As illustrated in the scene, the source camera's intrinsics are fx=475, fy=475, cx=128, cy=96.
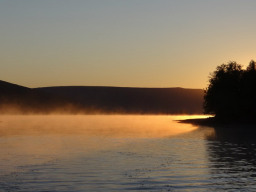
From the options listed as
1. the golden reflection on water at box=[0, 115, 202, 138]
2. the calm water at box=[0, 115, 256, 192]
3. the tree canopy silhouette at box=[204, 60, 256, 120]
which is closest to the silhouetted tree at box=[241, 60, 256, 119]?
the tree canopy silhouette at box=[204, 60, 256, 120]

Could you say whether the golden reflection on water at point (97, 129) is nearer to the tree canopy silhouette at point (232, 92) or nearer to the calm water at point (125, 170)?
the tree canopy silhouette at point (232, 92)

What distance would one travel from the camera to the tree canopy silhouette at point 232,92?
118m

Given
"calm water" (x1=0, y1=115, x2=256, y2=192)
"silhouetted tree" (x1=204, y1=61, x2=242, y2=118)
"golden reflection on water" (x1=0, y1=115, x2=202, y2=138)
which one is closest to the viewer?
"calm water" (x1=0, y1=115, x2=256, y2=192)

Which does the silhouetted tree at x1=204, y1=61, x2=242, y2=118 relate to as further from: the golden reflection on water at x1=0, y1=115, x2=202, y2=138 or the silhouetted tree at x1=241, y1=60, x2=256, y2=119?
the golden reflection on water at x1=0, y1=115, x2=202, y2=138

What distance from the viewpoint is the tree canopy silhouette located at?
118 metres

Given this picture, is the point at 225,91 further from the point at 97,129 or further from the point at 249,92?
the point at 97,129

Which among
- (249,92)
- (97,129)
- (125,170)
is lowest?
(125,170)

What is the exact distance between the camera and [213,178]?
29.7 m

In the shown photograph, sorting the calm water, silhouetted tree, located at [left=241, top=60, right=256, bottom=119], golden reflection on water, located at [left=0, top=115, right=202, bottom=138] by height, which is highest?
silhouetted tree, located at [left=241, top=60, right=256, bottom=119]

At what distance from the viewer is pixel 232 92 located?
120250mm

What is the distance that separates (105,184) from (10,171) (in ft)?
26.8

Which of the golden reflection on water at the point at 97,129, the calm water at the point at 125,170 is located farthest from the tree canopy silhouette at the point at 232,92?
the calm water at the point at 125,170

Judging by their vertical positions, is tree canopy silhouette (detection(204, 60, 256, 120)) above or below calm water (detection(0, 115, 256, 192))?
above

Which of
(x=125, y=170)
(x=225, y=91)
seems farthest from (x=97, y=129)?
(x=125, y=170)
